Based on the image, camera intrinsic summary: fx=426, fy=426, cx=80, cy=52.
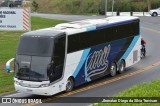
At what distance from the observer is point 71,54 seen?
67.7ft

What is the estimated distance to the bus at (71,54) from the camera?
18.9 meters

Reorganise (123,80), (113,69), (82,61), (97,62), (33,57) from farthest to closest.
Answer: (113,69) → (123,80) → (97,62) → (82,61) → (33,57)

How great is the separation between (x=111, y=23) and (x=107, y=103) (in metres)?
12.9

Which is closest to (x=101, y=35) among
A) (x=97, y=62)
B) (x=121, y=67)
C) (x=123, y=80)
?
(x=97, y=62)

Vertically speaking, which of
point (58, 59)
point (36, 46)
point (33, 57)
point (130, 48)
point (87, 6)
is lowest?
point (87, 6)

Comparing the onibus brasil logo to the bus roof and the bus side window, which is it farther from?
the bus side window

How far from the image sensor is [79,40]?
21453mm

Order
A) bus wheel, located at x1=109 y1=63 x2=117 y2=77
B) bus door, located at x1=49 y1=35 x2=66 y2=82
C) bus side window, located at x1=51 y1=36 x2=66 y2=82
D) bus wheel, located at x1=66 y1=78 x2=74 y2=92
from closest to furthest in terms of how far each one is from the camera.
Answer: bus door, located at x1=49 y1=35 x2=66 y2=82, bus side window, located at x1=51 y1=36 x2=66 y2=82, bus wheel, located at x1=66 y1=78 x2=74 y2=92, bus wheel, located at x1=109 y1=63 x2=117 y2=77

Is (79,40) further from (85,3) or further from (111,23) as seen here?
(85,3)

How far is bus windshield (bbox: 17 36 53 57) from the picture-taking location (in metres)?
19.2

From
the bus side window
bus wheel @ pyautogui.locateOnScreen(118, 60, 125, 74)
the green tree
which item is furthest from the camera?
the green tree

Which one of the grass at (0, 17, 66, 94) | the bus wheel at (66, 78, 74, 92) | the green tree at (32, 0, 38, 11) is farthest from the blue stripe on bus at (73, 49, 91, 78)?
the green tree at (32, 0, 38, 11)

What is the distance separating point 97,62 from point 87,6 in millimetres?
66304

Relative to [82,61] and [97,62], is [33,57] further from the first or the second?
[97,62]
